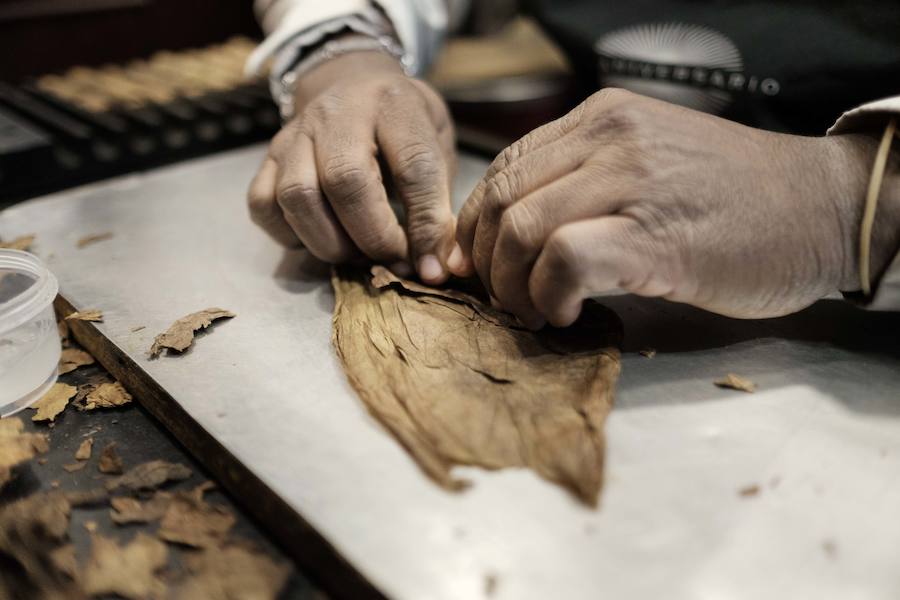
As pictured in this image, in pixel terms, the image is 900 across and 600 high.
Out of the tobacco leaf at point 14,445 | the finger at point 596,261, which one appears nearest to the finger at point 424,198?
the finger at point 596,261

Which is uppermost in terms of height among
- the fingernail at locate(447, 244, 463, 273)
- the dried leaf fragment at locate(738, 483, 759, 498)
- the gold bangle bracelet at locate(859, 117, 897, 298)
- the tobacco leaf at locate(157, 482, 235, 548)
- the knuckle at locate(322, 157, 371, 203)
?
the gold bangle bracelet at locate(859, 117, 897, 298)

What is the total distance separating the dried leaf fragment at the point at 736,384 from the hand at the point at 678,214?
0.31ft

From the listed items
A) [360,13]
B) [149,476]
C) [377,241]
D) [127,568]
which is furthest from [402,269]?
[360,13]

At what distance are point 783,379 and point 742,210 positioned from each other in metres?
0.24

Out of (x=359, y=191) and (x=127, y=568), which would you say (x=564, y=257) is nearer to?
(x=359, y=191)

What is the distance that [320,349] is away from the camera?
99 cm

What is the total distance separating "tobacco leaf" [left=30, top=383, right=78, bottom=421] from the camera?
914 millimetres

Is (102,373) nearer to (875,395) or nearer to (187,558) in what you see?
(187,558)

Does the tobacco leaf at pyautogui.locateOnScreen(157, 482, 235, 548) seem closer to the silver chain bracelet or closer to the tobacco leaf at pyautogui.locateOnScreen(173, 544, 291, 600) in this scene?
the tobacco leaf at pyautogui.locateOnScreen(173, 544, 291, 600)

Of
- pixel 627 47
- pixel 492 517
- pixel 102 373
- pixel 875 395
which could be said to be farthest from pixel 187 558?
pixel 627 47

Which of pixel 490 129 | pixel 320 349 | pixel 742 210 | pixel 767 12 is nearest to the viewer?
pixel 742 210

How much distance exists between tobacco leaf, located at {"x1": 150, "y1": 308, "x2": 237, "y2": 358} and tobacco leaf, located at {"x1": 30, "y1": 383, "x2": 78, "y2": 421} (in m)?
0.13

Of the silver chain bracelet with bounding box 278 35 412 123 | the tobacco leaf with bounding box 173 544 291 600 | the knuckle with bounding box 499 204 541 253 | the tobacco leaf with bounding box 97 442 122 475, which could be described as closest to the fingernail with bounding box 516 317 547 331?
the knuckle with bounding box 499 204 541 253

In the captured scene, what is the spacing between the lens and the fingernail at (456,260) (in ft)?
3.39
